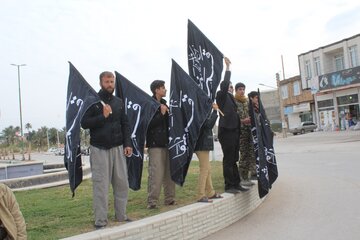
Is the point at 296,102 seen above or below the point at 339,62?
below

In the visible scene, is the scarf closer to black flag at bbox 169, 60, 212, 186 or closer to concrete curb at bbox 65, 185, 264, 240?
black flag at bbox 169, 60, 212, 186

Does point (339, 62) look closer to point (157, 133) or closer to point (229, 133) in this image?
point (229, 133)

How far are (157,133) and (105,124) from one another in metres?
1.17

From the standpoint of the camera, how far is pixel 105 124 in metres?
5.21

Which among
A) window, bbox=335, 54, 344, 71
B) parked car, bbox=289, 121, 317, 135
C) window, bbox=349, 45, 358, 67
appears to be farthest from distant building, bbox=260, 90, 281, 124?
window, bbox=349, 45, 358, 67

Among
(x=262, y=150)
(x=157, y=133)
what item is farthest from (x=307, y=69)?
(x=157, y=133)

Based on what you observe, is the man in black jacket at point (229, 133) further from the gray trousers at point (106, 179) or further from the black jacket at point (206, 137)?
the gray trousers at point (106, 179)

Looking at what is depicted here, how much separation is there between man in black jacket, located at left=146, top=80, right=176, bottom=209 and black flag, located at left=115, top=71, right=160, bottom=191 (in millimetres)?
211

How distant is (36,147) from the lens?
109562mm

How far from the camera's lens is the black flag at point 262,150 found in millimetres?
6870

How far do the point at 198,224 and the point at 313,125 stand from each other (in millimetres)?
44364

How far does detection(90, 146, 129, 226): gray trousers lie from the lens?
5.09m

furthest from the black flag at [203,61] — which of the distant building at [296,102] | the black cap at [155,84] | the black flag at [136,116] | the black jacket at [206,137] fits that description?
the distant building at [296,102]

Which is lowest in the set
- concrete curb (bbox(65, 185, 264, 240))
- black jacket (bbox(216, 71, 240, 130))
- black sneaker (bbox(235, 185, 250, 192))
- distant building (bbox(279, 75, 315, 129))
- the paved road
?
the paved road
